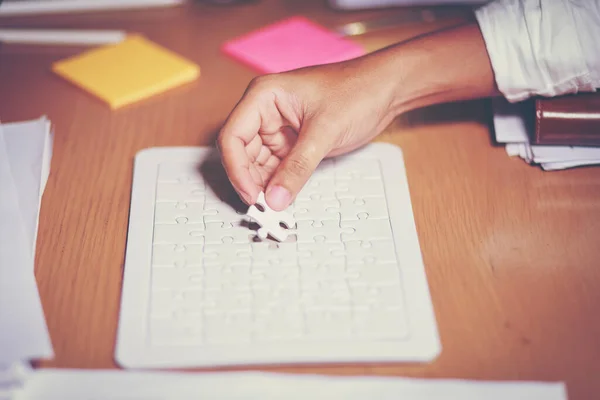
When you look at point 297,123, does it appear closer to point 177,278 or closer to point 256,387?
point 177,278

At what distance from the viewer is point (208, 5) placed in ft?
4.17

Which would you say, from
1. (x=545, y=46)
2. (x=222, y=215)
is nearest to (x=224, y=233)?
(x=222, y=215)

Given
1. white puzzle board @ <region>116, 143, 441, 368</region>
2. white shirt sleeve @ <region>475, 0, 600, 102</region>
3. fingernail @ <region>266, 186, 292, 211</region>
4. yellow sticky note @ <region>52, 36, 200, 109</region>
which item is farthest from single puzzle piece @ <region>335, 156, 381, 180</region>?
yellow sticky note @ <region>52, 36, 200, 109</region>

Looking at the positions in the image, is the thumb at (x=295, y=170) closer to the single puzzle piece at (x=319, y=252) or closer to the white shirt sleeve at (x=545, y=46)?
the single puzzle piece at (x=319, y=252)

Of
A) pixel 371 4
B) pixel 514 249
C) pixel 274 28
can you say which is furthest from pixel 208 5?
pixel 514 249

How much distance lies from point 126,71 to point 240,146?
1.20 feet

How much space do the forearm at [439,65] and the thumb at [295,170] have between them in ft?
0.54

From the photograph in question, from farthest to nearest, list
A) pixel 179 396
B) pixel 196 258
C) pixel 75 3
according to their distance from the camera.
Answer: pixel 75 3 → pixel 196 258 → pixel 179 396

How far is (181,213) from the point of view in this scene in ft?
2.59

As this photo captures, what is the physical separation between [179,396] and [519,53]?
2.10ft

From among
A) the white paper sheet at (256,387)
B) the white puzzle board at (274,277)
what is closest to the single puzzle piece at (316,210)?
the white puzzle board at (274,277)

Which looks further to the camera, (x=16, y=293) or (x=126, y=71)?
(x=126, y=71)

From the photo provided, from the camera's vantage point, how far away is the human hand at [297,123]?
30.3 inches

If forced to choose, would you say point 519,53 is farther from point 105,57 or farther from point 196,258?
point 105,57
